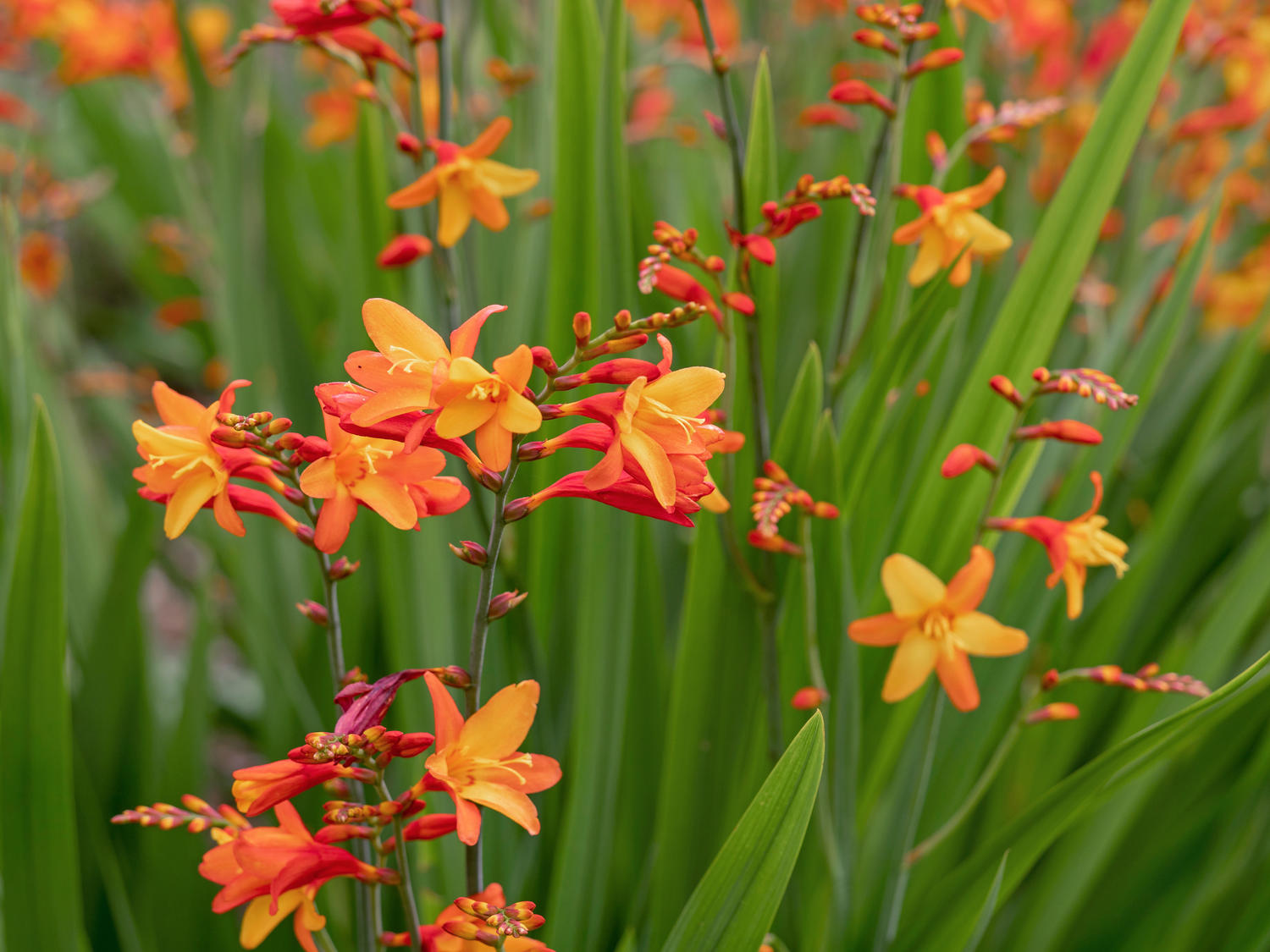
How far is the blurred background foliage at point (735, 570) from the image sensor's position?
68cm

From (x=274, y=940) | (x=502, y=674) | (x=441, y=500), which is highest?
(x=441, y=500)

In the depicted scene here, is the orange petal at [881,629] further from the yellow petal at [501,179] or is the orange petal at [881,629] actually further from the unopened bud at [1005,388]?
the yellow petal at [501,179]

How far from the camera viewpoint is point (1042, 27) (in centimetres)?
136

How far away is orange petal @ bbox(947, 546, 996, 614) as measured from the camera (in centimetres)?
53

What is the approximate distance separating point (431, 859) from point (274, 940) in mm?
228

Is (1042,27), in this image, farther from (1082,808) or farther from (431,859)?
(431,859)

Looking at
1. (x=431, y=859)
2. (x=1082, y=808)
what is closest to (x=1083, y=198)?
(x=1082, y=808)

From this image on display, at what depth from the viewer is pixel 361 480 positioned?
1.33 ft

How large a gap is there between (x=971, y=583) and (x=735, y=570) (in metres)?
0.18

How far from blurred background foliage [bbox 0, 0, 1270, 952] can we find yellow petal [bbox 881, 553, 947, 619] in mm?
103

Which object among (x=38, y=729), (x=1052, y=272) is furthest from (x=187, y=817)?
(x=1052, y=272)

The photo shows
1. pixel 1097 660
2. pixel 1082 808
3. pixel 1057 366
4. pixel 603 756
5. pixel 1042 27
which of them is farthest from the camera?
pixel 1042 27

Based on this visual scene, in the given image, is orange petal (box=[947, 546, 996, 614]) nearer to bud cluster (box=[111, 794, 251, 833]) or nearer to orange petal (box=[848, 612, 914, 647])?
orange petal (box=[848, 612, 914, 647])

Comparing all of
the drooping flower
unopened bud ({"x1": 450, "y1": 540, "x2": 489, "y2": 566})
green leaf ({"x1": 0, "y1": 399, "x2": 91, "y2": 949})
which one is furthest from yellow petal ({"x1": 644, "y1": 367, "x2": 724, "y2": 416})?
green leaf ({"x1": 0, "y1": 399, "x2": 91, "y2": 949})
